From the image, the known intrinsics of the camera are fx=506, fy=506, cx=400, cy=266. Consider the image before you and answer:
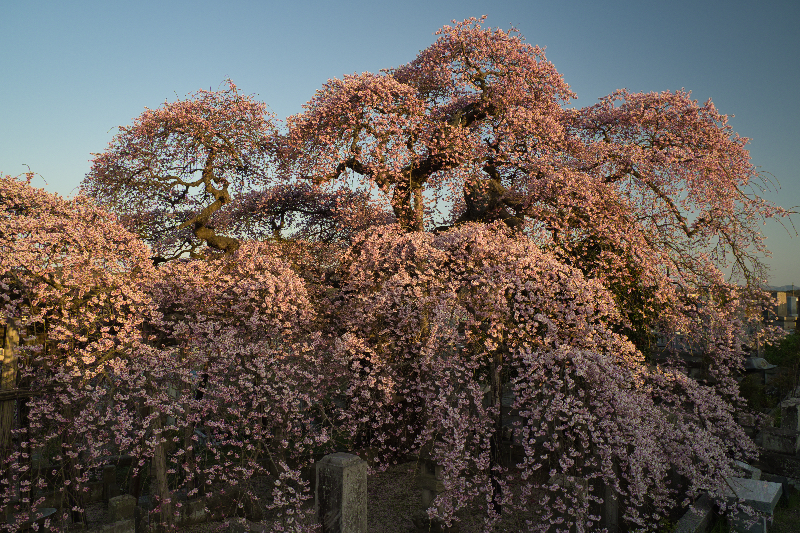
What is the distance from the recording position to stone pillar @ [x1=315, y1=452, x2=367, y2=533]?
6.60 m

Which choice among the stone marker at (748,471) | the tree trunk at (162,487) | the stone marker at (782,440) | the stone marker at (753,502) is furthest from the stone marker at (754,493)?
the tree trunk at (162,487)

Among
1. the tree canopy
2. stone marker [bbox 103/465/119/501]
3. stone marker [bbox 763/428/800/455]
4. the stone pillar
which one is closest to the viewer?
the stone pillar

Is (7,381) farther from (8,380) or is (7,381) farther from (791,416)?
(791,416)

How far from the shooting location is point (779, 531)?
33.6 ft

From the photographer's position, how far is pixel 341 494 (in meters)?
6.59

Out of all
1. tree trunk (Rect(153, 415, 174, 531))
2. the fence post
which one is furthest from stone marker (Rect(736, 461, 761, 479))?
the fence post

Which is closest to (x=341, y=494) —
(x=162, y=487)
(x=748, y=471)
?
(x=162, y=487)

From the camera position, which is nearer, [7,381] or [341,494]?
[341,494]

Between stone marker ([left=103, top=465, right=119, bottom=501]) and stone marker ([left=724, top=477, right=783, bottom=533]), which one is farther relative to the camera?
stone marker ([left=103, top=465, right=119, bottom=501])

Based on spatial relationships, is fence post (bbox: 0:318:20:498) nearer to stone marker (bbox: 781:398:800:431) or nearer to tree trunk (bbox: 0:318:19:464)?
tree trunk (bbox: 0:318:19:464)

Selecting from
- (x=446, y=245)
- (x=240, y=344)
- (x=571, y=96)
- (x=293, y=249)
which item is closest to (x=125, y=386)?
(x=240, y=344)

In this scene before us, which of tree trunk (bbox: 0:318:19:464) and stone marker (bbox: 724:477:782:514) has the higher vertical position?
tree trunk (bbox: 0:318:19:464)

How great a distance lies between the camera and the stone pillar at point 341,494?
6598 millimetres

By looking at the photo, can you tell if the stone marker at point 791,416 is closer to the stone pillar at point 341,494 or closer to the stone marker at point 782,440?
the stone marker at point 782,440
